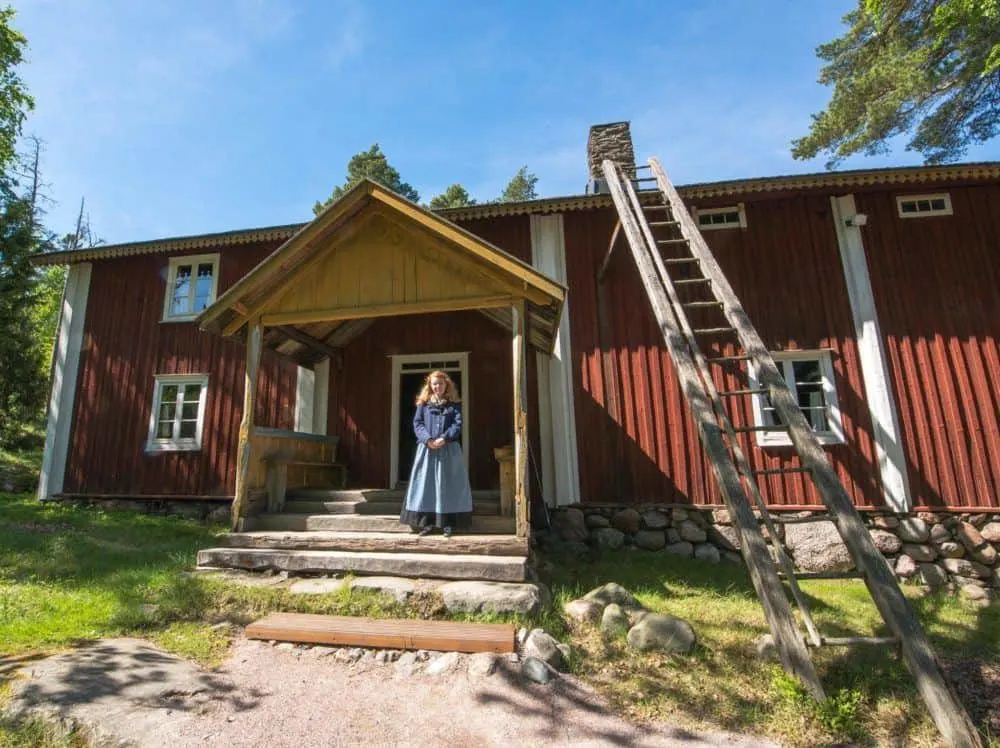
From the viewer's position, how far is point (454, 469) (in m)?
5.52

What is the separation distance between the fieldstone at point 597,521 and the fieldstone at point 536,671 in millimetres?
4216

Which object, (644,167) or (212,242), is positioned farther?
(212,242)

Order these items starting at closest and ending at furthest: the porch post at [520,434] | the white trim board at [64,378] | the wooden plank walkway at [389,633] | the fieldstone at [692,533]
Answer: the wooden plank walkway at [389,633] < the porch post at [520,434] < the fieldstone at [692,533] < the white trim board at [64,378]

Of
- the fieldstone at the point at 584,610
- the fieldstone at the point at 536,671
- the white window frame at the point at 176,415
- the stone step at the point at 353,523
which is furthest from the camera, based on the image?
the white window frame at the point at 176,415

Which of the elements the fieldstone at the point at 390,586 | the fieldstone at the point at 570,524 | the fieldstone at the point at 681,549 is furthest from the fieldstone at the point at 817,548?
the fieldstone at the point at 390,586

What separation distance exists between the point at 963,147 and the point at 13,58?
2580cm

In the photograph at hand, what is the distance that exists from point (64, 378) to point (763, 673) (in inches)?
501

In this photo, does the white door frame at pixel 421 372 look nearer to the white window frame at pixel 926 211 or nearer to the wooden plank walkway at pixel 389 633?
the wooden plank walkway at pixel 389 633

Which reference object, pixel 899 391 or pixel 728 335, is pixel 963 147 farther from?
pixel 728 335

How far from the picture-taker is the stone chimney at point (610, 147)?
9.50m

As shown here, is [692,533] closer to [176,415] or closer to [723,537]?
[723,537]

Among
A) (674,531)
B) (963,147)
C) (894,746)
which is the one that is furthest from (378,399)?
(963,147)

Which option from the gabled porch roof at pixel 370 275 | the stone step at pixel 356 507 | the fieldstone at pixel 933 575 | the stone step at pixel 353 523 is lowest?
the fieldstone at pixel 933 575

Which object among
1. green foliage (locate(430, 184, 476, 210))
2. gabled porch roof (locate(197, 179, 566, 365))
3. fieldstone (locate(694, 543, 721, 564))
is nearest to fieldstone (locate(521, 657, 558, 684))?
gabled porch roof (locate(197, 179, 566, 365))
